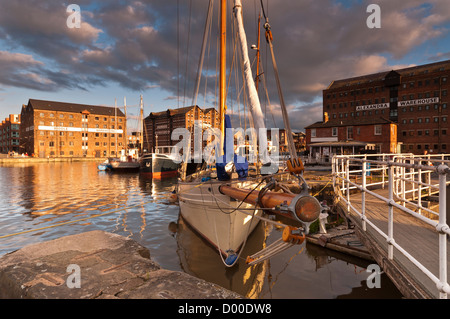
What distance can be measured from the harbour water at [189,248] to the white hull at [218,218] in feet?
2.39

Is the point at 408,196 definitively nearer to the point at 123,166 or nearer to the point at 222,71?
the point at 222,71

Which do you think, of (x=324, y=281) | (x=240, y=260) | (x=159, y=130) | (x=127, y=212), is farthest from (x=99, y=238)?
(x=159, y=130)

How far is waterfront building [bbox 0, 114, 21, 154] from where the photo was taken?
109 meters

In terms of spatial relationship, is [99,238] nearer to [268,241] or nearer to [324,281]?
A: [324,281]

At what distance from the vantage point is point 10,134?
362ft

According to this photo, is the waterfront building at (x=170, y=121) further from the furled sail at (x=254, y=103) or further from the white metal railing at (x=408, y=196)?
the white metal railing at (x=408, y=196)

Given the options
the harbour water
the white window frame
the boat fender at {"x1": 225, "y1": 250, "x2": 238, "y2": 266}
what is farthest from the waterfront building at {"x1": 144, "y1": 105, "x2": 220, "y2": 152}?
the boat fender at {"x1": 225, "y1": 250, "x2": 238, "y2": 266}

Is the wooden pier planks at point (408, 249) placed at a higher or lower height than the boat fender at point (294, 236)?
lower

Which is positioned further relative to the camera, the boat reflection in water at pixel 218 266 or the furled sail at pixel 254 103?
the furled sail at pixel 254 103

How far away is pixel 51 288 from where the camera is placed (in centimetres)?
384

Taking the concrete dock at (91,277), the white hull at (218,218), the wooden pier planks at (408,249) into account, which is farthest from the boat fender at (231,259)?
the wooden pier planks at (408,249)

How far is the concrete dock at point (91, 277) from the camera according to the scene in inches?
148

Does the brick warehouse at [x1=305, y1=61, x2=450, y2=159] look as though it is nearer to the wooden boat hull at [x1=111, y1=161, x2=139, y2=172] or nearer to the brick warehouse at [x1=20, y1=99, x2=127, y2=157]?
the wooden boat hull at [x1=111, y1=161, x2=139, y2=172]
